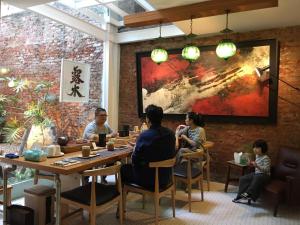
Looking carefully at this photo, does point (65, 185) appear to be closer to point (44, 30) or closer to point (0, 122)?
point (0, 122)

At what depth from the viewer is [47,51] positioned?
5195 millimetres

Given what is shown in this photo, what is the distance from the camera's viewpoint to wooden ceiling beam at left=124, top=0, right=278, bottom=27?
10.5 feet

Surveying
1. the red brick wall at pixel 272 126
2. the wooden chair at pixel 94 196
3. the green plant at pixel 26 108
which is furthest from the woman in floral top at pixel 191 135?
the green plant at pixel 26 108

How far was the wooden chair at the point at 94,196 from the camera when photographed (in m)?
2.46

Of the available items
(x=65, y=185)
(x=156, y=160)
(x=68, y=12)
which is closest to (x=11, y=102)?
(x=68, y=12)

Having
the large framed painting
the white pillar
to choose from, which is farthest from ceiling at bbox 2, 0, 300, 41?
the white pillar

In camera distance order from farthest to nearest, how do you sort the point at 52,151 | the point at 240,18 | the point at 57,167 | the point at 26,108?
1. the point at 26,108
2. the point at 240,18
3. the point at 52,151
4. the point at 57,167

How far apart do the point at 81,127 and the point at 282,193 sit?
3.64m

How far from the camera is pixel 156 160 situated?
2.89m

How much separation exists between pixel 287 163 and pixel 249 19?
212cm

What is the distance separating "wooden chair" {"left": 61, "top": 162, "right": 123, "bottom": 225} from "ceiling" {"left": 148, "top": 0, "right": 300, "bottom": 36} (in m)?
2.22

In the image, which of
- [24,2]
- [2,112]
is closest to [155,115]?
[24,2]

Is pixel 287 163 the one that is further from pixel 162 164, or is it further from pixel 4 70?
pixel 4 70

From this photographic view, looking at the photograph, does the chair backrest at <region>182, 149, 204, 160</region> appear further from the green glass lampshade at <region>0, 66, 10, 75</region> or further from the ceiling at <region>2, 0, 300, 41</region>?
the green glass lampshade at <region>0, 66, 10, 75</region>
